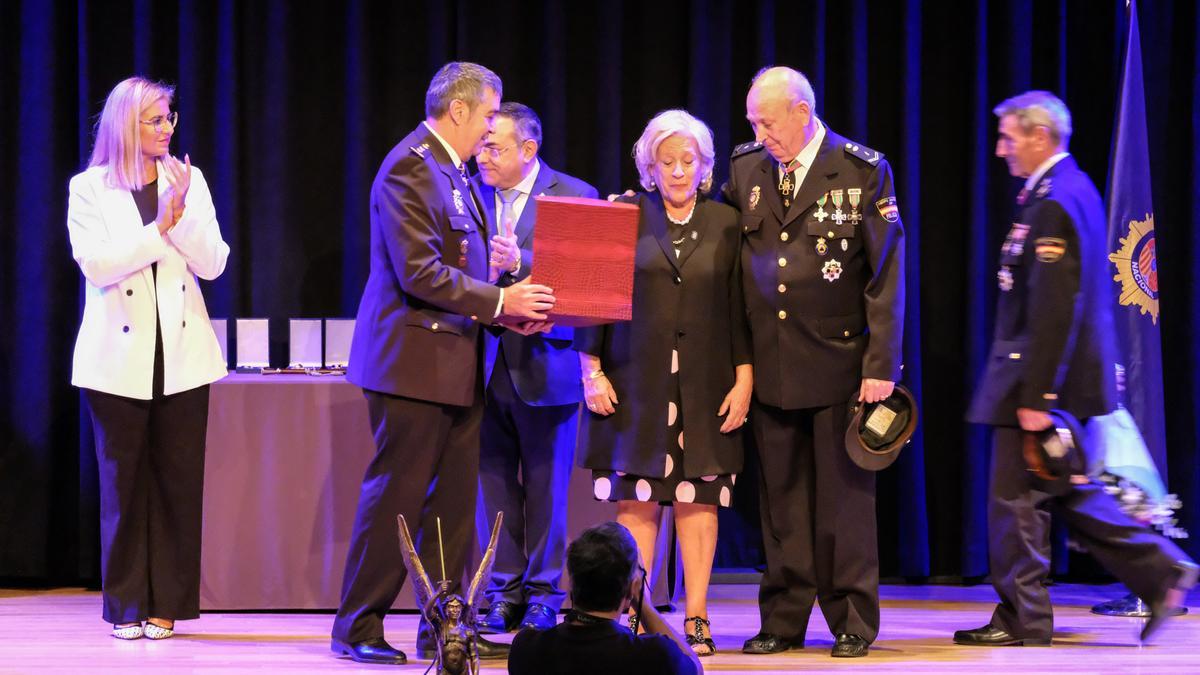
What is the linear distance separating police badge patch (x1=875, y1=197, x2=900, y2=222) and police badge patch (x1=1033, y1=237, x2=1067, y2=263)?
0.45 metres

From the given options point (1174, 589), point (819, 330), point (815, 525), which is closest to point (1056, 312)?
point (819, 330)

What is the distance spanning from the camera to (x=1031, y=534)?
14.0 feet

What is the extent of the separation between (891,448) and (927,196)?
1.98 metres

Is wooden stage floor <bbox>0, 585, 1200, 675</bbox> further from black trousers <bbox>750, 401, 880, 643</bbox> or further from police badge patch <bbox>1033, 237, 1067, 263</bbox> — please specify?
police badge patch <bbox>1033, 237, 1067, 263</bbox>

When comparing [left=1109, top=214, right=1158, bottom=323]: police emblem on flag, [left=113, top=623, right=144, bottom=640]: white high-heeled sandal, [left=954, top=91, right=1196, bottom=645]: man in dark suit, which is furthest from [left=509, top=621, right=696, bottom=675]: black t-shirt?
[left=1109, top=214, right=1158, bottom=323]: police emblem on flag

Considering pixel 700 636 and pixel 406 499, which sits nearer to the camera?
pixel 406 499

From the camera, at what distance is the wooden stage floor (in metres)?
3.97

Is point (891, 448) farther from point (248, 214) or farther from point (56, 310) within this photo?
point (56, 310)

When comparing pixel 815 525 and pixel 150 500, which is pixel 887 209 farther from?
pixel 150 500

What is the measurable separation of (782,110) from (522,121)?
938 mm

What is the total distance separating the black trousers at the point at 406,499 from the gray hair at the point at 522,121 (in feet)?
3.37

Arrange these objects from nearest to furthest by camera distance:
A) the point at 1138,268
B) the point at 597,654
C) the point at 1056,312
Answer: the point at 597,654 → the point at 1056,312 → the point at 1138,268

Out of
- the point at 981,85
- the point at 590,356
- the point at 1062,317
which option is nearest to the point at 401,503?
the point at 590,356

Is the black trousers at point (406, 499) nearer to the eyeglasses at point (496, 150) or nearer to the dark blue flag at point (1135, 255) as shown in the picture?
the eyeglasses at point (496, 150)
